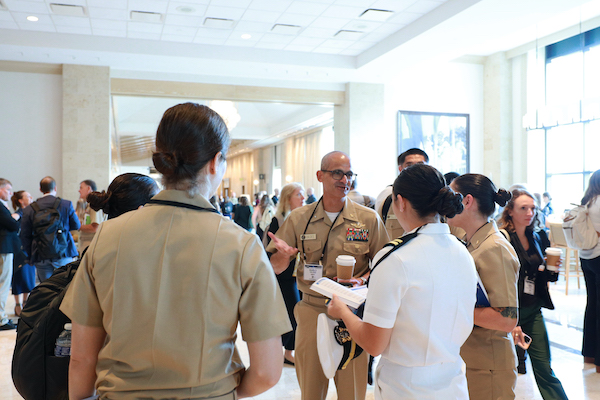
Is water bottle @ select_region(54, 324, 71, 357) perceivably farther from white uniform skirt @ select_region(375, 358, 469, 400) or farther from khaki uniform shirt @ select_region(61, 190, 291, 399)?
white uniform skirt @ select_region(375, 358, 469, 400)

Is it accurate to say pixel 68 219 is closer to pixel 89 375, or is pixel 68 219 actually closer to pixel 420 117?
pixel 89 375

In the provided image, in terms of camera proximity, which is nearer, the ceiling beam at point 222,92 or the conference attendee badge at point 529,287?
the conference attendee badge at point 529,287

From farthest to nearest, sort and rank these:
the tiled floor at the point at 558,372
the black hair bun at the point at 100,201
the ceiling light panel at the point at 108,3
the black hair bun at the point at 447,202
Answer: the ceiling light panel at the point at 108,3 → the tiled floor at the point at 558,372 → the black hair bun at the point at 100,201 → the black hair bun at the point at 447,202

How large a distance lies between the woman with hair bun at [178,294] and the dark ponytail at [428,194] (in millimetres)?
754

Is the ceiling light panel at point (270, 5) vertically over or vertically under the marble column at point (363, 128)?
over

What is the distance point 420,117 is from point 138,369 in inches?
472

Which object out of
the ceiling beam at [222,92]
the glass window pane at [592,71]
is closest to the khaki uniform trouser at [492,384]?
the ceiling beam at [222,92]

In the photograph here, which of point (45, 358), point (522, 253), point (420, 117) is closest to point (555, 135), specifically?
point (420, 117)

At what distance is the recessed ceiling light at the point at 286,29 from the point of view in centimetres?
873

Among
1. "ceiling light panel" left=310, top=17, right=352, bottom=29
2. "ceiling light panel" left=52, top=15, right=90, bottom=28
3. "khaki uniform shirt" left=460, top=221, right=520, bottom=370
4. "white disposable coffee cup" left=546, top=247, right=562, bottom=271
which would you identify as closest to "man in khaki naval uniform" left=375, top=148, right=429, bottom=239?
"white disposable coffee cup" left=546, top=247, right=562, bottom=271

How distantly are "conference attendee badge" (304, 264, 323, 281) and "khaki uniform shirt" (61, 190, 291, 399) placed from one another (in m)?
1.48

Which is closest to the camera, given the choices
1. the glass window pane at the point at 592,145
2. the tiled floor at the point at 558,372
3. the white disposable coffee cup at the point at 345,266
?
the white disposable coffee cup at the point at 345,266

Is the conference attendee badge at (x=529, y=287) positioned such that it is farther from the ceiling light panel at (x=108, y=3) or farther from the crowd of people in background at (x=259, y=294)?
the ceiling light panel at (x=108, y=3)

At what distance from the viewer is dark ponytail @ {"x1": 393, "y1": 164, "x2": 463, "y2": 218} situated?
172 cm
